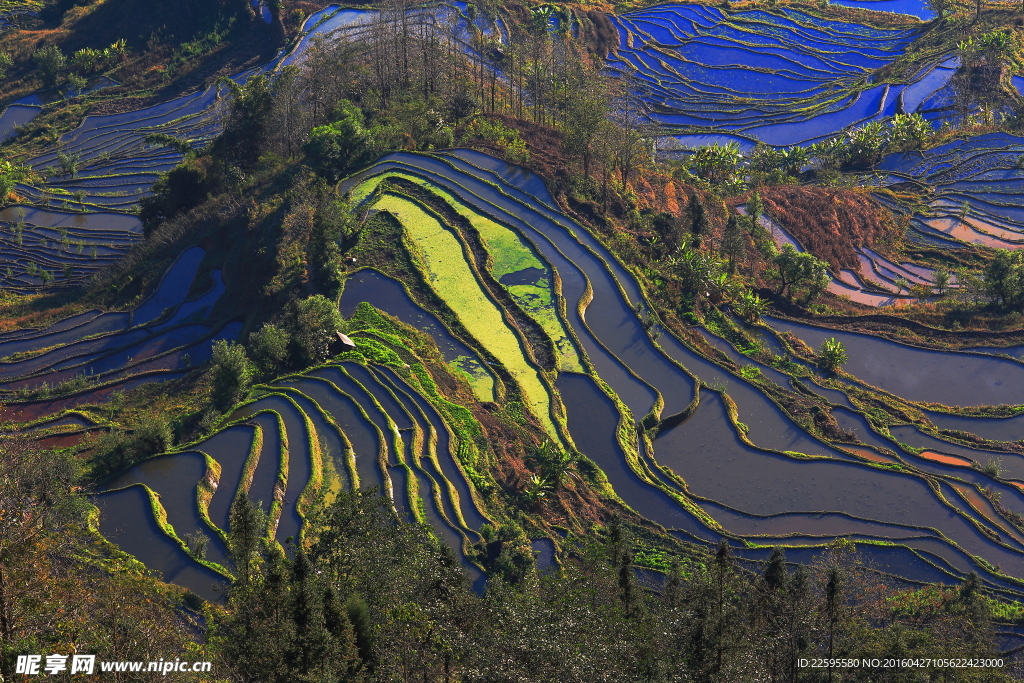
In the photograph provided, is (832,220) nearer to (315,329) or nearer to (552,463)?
(552,463)

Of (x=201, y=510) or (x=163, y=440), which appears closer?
(x=201, y=510)

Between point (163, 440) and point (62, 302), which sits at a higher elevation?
point (163, 440)

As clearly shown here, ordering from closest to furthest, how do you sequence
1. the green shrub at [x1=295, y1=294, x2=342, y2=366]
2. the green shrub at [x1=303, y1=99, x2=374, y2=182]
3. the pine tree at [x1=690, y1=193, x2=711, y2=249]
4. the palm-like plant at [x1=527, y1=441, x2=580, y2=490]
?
the palm-like plant at [x1=527, y1=441, x2=580, y2=490], the green shrub at [x1=295, y1=294, x2=342, y2=366], the green shrub at [x1=303, y1=99, x2=374, y2=182], the pine tree at [x1=690, y1=193, x2=711, y2=249]

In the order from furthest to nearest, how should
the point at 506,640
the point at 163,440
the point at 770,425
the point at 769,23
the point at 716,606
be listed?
the point at 769,23, the point at 770,425, the point at 163,440, the point at 716,606, the point at 506,640

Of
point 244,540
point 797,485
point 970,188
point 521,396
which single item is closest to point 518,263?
point 521,396

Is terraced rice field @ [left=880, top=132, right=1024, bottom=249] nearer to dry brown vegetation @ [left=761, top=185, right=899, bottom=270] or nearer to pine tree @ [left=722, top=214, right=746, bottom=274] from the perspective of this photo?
dry brown vegetation @ [left=761, top=185, right=899, bottom=270]

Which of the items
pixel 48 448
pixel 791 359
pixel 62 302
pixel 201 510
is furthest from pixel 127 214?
pixel 791 359

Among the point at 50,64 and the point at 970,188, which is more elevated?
the point at 50,64

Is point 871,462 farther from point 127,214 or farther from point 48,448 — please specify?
point 127,214

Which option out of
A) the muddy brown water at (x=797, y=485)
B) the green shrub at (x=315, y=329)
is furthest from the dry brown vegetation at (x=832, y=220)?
the green shrub at (x=315, y=329)

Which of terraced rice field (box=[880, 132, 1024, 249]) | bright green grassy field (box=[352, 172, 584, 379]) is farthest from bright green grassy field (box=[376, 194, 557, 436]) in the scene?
terraced rice field (box=[880, 132, 1024, 249])

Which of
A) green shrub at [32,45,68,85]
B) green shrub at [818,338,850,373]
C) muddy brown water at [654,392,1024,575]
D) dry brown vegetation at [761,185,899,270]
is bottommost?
muddy brown water at [654,392,1024,575]
